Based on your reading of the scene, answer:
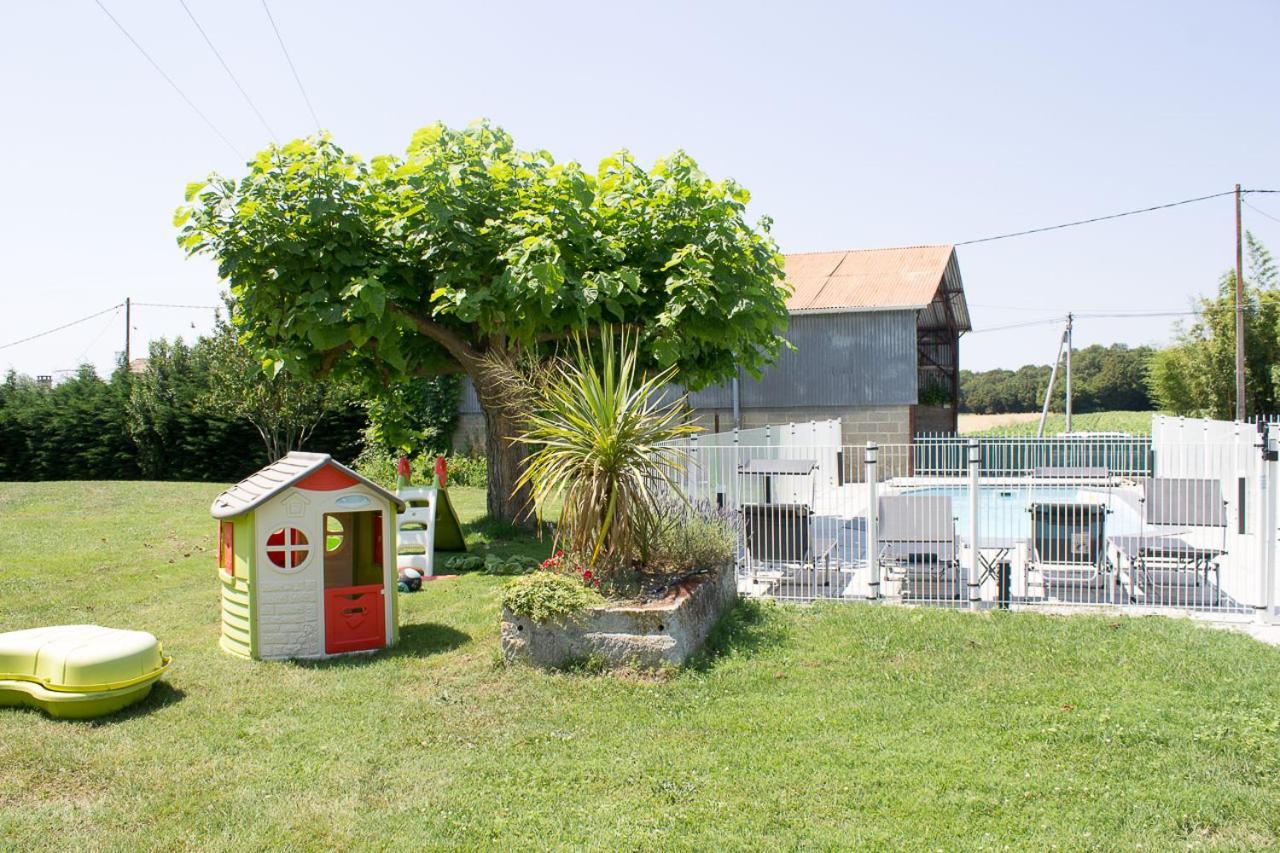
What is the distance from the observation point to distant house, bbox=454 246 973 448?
2281cm

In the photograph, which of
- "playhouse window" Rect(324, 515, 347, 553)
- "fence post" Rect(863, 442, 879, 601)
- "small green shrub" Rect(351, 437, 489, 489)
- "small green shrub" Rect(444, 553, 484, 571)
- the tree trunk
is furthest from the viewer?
"small green shrub" Rect(351, 437, 489, 489)

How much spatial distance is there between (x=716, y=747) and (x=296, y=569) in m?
3.67

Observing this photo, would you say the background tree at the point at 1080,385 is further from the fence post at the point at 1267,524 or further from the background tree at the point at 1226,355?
the fence post at the point at 1267,524

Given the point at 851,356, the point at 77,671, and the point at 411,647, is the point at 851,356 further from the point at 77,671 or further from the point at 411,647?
the point at 77,671

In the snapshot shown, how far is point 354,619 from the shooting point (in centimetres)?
712

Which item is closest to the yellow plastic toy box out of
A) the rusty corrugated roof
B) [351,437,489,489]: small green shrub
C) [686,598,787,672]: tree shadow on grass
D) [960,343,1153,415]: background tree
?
[686,598,787,672]: tree shadow on grass

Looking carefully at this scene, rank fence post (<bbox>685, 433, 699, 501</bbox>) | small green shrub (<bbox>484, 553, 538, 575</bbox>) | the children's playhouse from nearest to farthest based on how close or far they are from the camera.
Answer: the children's playhouse, fence post (<bbox>685, 433, 699, 501</bbox>), small green shrub (<bbox>484, 553, 538, 575</bbox>)

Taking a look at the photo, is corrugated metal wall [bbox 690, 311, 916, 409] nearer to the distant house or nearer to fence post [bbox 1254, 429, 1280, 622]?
the distant house

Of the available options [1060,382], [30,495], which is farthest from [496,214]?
[1060,382]

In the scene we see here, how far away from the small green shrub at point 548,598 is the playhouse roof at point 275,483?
1420mm

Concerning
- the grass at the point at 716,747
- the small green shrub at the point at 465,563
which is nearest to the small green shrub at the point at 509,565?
the small green shrub at the point at 465,563

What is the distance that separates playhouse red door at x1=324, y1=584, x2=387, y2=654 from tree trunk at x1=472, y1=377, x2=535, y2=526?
4947mm

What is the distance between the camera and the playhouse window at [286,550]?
271 inches

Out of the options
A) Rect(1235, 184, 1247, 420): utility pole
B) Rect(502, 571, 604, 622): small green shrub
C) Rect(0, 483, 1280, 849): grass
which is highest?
Rect(1235, 184, 1247, 420): utility pole
